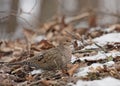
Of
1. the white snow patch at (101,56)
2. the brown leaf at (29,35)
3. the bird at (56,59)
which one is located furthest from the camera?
the brown leaf at (29,35)

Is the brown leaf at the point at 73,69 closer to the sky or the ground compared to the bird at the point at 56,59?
closer to the ground

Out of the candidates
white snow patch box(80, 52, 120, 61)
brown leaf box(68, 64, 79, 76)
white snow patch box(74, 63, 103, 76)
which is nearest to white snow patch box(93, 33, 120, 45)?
white snow patch box(80, 52, 120, 61)

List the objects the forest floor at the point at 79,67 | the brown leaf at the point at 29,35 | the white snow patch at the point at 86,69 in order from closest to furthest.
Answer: the forest floor at the point at 79,67, the white snow patch at the point at 86,69, the brown leaf at the point at 29,35

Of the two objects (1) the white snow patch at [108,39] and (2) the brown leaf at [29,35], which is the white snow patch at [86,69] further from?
(2) the brown leaf at [29,35]

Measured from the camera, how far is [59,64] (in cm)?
460

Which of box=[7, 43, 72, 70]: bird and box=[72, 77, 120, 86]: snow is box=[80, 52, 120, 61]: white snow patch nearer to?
box=[7, 43, 72, 70]: bird

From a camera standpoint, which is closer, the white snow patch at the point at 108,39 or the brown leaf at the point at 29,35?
the white snow patch at the point at 108,39

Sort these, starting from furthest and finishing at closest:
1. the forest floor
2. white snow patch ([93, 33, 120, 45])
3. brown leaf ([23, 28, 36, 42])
Result: brown leaf ([23, 28, 36, 42]) → white snow patch ([93, 33, 120, 45]) → the forest floor

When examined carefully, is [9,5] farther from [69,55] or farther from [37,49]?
[69,55]

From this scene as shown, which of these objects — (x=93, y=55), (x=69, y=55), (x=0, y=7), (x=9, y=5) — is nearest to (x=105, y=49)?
(x=93, y=55)

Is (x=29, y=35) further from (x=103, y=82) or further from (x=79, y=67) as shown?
(x=103, y=82)

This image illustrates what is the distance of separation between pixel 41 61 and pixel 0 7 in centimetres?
917

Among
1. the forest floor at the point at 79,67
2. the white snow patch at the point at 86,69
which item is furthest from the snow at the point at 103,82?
the white snow patch at the point at 86,69

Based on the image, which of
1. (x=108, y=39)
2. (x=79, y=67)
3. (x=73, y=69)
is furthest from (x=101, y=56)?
(x=108, y=39)
